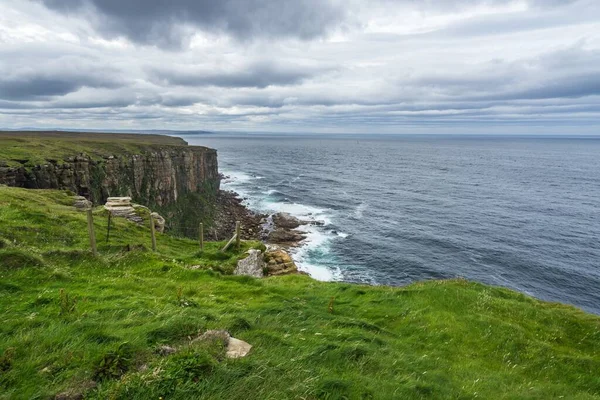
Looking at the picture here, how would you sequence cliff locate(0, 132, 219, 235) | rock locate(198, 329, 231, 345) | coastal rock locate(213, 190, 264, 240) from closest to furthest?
1. rock locate(198, 329, 231, 345)
2. cliff locate(0, 132, 219, 235)
3. coastal rock locate(213, 190, 264, 240)

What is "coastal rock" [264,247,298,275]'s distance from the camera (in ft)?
91.5

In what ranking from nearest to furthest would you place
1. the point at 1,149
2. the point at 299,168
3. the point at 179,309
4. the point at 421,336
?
the point at 179,309
the point at 421,336
the point at 1,149
the point at 299,168

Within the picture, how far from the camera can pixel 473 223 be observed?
7612cm

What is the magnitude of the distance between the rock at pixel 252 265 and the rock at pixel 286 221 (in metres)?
51.0

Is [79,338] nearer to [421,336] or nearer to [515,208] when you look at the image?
[421,336]

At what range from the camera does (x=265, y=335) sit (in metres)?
9.91

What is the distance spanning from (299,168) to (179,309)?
561ft

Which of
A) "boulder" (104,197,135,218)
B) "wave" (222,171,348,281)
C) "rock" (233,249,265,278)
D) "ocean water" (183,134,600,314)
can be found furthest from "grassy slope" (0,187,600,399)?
"ocean water" (183,134,600,314)

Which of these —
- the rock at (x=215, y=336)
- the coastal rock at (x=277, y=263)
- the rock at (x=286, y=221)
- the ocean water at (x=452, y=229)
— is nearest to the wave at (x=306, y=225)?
the ocean water at (x=452, y=229)

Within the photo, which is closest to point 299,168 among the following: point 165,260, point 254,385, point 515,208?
point 515,208

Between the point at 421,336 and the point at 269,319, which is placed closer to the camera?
the point at 269,319

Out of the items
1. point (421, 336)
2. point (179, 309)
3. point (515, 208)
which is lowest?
point (515, 208)

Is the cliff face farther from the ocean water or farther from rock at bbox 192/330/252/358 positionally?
rock at bbox 192/330/252/358

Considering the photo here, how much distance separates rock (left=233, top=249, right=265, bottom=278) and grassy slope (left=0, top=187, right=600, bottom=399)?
1750 millimetres
